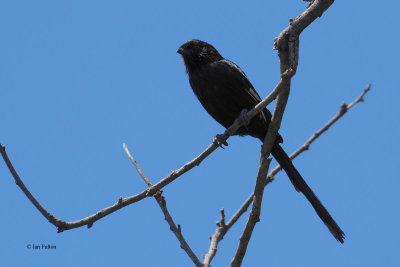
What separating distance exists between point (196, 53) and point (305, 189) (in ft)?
6.70

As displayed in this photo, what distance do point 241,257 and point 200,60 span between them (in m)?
2.64

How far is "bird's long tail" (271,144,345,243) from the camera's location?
444cm

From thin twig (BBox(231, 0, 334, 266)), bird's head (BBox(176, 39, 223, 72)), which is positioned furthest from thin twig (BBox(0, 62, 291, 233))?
bird's head (BBox(176, 39, 223, 72))

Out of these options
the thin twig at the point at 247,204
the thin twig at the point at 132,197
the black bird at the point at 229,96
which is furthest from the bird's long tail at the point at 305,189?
the thin twig at the point at 132,197

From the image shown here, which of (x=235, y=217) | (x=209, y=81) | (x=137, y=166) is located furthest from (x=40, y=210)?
(x=209, y=81)

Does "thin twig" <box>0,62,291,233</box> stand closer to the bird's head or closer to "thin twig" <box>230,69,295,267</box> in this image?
"thin twig" <box>230,69,295,267</box>

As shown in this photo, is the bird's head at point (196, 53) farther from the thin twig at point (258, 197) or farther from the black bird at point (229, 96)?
the thin twig at point (258, 197)

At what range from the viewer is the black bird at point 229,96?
4906 mm

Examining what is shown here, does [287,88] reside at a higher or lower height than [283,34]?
lower

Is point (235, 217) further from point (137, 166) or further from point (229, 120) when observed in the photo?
point (229, 120)

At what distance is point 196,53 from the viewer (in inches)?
223

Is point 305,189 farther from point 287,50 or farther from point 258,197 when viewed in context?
point 287,50

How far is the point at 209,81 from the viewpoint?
5.27 m

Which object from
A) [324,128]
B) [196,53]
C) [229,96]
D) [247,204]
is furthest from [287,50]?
[196,53]
